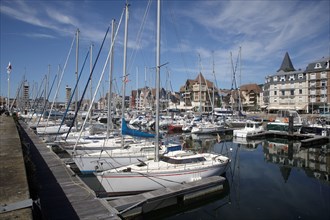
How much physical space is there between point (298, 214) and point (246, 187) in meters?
4.71

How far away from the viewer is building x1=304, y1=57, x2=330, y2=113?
3201 inches

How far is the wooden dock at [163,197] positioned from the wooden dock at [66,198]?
1.48 metres

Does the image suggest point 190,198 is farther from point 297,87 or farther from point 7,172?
point 297,87

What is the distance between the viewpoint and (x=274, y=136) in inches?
1860

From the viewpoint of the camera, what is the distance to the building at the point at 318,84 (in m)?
81.3

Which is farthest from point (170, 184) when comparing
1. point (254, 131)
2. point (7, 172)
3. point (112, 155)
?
point (254, 131)

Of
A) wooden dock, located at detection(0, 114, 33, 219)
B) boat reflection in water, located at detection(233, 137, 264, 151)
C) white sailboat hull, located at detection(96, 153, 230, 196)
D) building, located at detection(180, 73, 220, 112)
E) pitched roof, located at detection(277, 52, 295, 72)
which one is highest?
pitched roof, located at detection(277, 52, 295, 72)

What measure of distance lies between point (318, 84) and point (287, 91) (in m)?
10.3

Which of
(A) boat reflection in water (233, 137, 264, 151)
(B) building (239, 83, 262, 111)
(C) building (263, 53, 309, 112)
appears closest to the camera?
(A) boat reflection in water (233, 137, 264, 151)

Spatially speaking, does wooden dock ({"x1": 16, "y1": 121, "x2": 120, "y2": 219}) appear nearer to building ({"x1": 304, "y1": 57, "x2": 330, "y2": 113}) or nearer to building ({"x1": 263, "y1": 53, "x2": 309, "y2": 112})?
building ({"x1": 304, "y1": 57, "x2": 330, "y2": 113})

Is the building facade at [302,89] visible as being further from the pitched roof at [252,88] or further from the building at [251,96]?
the pitched roof at [252,88]

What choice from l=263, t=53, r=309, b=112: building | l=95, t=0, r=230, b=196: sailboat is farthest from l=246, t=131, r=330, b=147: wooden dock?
l=263, t=53, r=309, b=112: building

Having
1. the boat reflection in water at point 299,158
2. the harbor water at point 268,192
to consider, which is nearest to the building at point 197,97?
the boat reflection in water at point 299,158

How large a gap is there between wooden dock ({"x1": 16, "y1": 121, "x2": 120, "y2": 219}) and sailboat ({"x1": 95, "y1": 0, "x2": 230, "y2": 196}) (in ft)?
6.98
